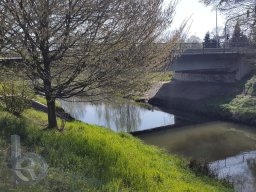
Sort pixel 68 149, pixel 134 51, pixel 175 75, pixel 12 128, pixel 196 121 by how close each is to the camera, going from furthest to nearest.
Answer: pixel 175 75 < pixel 196 121 < pixel 134 51 < pixel 12 128 < pixel 68 149

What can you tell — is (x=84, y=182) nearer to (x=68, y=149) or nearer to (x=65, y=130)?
(x=68, y=149)

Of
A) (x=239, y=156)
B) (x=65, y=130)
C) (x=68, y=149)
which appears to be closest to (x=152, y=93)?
(x=239, y=156)

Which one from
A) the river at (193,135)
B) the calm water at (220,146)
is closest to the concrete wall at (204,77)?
the river at (193,135)

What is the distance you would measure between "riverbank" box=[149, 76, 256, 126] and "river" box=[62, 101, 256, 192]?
1.39 meters

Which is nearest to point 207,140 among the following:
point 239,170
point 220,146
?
point 220,146

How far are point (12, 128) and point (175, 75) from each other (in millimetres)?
35645

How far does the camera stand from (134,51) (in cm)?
1178

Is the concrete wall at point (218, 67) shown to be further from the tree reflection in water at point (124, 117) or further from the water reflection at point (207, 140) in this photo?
the water reflection at point (207, 140)

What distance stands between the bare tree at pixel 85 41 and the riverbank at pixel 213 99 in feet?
56.1

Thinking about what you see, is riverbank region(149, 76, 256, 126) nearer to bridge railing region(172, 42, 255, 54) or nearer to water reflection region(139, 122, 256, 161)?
water reflection region(139, 122, 256, 161)

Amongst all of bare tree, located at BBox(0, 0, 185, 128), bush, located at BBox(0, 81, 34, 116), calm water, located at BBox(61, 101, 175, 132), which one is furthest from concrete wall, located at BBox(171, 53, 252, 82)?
bare tree, located at BBox(0, 0, 185, 128)

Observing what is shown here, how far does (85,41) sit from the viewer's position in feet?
37.6

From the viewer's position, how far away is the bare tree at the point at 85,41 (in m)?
10.7

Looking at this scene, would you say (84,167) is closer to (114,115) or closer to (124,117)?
(124,117)
